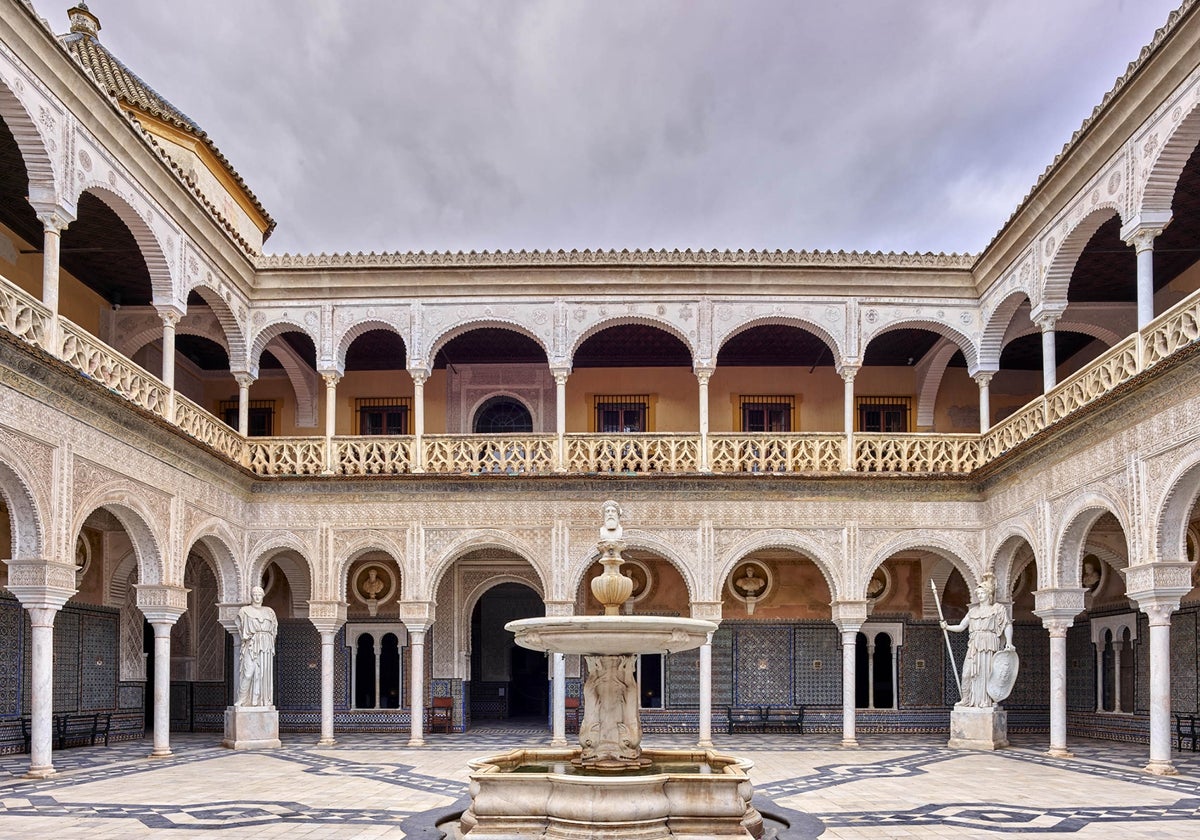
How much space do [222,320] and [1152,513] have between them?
12.1 m

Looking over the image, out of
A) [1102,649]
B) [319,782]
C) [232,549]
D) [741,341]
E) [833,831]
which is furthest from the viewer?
[741,341]

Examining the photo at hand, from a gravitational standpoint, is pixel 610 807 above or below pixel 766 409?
below

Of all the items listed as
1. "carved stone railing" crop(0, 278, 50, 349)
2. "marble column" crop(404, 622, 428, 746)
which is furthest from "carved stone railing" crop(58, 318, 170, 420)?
"marble column" crop(404, 622, 428, 746)

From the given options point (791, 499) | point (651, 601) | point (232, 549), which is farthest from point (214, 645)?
point (791, 499)

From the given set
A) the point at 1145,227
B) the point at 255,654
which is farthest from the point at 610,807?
the point at 255,654

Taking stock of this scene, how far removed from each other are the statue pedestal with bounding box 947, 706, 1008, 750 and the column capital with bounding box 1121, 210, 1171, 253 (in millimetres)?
6357

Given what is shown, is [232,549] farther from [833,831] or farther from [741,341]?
[833,831]

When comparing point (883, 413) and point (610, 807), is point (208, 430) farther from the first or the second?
point (883, 413)

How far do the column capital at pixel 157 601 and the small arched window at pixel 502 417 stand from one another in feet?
21.8

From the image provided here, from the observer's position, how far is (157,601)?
14328mm

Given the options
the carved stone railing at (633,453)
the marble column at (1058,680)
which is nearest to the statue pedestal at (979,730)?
the marble column at (1058,680)

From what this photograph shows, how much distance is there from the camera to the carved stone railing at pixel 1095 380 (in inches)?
469

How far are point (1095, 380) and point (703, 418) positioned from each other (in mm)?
5650

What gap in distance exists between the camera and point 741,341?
18.9m
